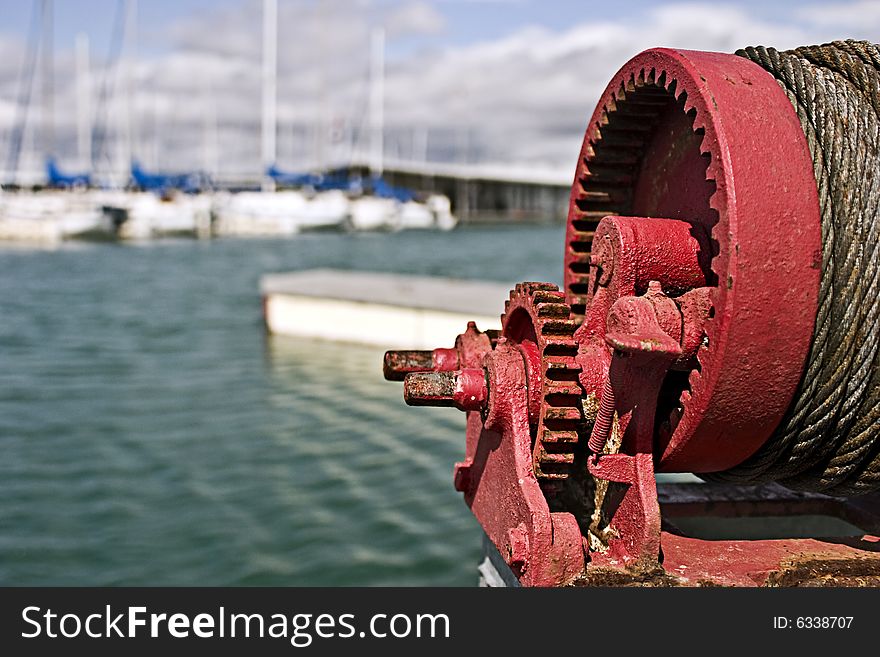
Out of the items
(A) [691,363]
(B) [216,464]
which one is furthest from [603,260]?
(B) [216,464]

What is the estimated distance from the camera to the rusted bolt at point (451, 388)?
2.67 m

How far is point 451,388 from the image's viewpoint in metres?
2.68

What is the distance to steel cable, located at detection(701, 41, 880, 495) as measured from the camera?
2348mm

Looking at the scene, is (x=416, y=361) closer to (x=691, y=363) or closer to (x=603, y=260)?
(x=603, y=260)

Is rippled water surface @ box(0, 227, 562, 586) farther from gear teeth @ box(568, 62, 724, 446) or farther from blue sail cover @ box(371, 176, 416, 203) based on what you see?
blue sail cover @ box(371, 176, 416, 203)

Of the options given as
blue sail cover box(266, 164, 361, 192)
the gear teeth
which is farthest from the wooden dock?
blue sail cover box(266, 164, 361, 192)

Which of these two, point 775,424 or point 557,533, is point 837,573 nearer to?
point 775,424

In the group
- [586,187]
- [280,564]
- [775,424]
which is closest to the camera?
[775,424]

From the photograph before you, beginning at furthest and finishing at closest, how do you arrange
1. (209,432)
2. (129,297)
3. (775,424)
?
1. (129,297)
2. (209,432)
3. (775,424)

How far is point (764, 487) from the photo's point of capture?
348 centimetres

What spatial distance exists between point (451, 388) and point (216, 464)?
5211 millimetres

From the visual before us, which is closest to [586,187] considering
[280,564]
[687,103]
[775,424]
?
[687,103]
